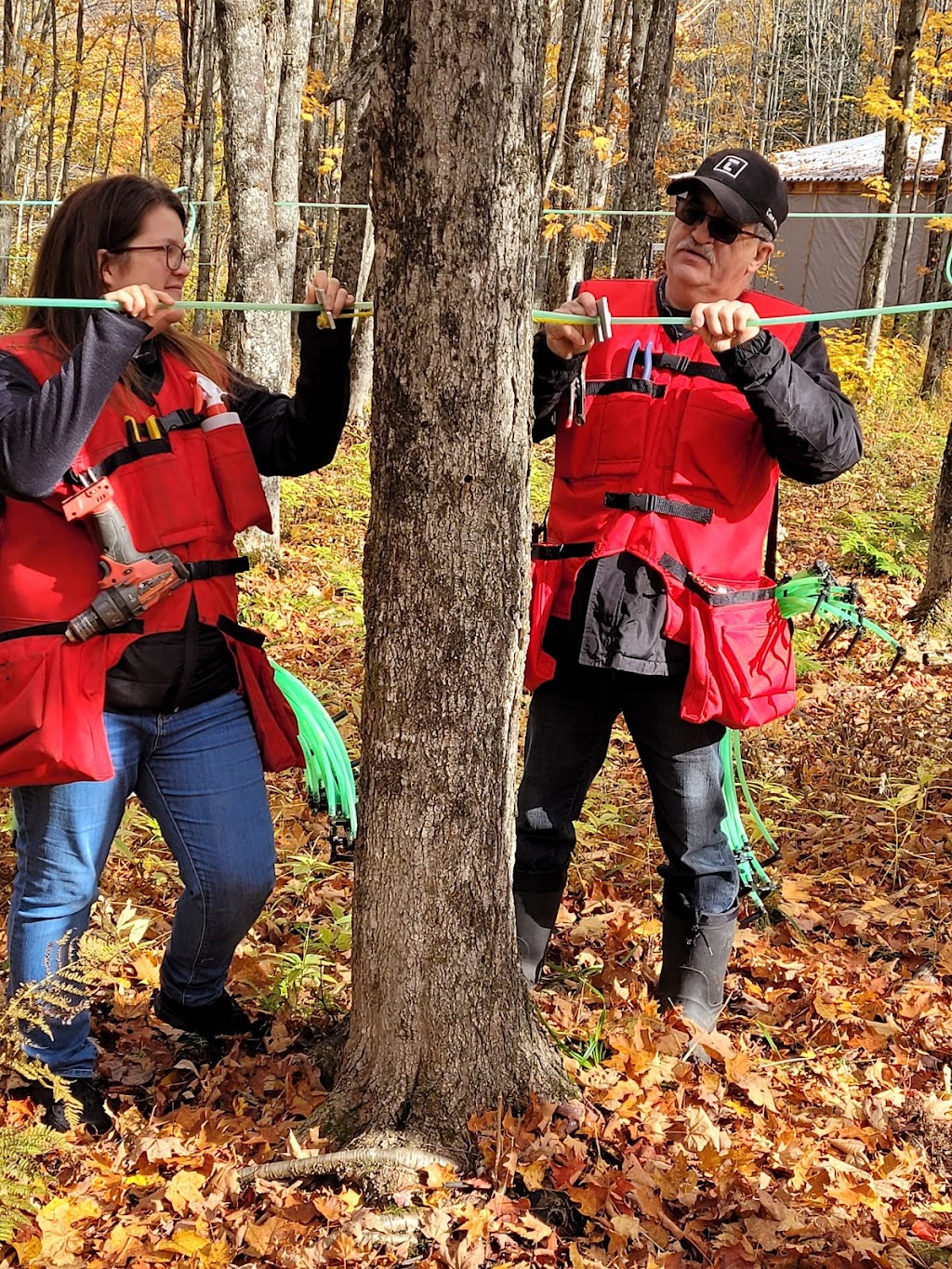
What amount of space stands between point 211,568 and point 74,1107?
1408 millimetres

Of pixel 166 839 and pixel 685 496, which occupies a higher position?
pixel 685 496

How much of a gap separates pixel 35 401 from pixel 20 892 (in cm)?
122

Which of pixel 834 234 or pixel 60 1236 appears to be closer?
pixel 60 1236

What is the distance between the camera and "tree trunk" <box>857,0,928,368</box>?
12297 millimetres

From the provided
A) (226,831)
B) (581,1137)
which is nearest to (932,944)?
(581,1137)

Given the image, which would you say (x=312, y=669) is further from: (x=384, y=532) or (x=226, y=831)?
(x=384, y=532)

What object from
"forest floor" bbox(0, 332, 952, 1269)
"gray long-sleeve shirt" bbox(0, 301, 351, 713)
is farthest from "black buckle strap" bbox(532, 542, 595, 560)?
"forest floor" bbox(0, 332, 952, 1269)

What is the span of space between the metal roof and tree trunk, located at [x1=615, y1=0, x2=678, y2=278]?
16932mm

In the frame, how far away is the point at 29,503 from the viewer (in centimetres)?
258

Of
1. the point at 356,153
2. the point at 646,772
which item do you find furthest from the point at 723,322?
the point at 356,153

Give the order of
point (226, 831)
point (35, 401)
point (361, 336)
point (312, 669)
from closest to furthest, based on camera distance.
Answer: point (35, 401), point (226, 831), point (312, 669), point (361, 336)

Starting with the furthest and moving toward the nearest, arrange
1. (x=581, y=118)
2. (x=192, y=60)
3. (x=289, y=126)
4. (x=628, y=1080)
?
(x=192, y=60) → (x=581, y=118) → (x=289, y=126) → (x=628, y=1080)

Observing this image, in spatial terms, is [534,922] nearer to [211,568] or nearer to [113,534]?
[211,568]

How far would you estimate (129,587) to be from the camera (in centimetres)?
255
